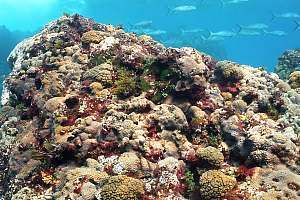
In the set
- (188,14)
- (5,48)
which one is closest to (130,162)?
(5,48)

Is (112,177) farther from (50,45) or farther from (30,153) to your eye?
(50,45)

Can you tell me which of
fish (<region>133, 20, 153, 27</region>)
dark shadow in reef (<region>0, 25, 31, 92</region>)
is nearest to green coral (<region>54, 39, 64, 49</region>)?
dark shadow in reef (<region>0, 25, 31, 92</region>)

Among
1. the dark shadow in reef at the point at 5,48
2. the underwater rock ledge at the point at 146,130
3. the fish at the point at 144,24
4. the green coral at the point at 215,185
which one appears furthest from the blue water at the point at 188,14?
the green coral at the point at 215,185

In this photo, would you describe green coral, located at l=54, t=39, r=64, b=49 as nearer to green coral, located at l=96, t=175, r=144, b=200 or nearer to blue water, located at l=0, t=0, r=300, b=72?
green coral, located at l=96, t=175, r=144, b=200

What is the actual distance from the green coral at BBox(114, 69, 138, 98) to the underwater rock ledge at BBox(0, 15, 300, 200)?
30 millimetres

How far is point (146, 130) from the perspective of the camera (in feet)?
32.8

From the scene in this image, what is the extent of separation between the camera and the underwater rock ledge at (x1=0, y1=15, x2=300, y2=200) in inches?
350

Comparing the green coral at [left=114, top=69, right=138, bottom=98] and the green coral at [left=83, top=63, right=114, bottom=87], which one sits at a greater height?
the green coral at [left=83, top=63, right=114, bottom=87]

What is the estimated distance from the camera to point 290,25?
399 ft

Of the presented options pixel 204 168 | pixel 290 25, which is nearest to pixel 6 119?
pixel 204 168

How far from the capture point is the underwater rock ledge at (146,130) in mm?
8883

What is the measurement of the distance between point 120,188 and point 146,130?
6.78 ft

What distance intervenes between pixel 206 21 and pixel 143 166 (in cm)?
10121

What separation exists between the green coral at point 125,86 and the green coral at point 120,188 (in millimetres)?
3362
